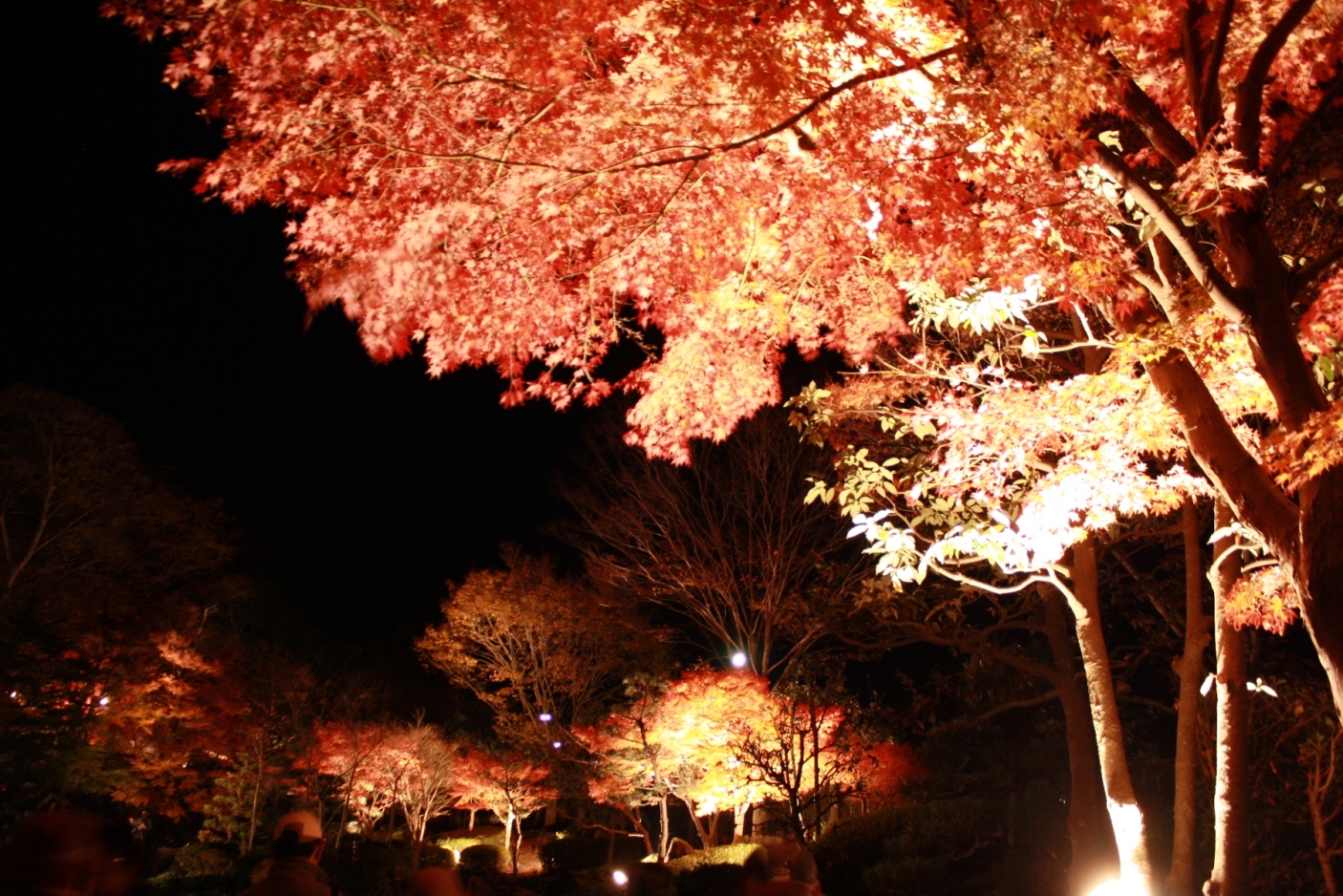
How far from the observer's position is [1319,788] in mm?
8648

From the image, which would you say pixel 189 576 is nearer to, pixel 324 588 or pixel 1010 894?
pixel 324 588

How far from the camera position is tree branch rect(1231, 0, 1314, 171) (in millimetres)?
3787

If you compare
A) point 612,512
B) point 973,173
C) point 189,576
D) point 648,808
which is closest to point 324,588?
point 189,576

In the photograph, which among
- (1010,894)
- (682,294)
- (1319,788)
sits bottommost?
(1010,894)

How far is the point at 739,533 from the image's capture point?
601 inches

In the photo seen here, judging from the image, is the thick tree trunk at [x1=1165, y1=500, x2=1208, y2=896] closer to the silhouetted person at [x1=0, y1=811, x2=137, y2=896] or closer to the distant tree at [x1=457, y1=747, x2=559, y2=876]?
the silhouetted person at [x1=0, y1=811, x2=137, y2=896]

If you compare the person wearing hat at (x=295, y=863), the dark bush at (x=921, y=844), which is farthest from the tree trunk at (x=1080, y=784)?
the person wearing hat at (x=295, y=863)

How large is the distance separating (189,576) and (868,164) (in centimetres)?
1944

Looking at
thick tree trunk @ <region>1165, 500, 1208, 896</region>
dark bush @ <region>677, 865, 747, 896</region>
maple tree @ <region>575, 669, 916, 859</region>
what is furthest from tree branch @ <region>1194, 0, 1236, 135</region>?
dark bush @ <region>677, 865, 747, 896</region>

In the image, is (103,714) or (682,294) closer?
(682,294)

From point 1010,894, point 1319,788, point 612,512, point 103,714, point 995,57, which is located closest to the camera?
point 995,57

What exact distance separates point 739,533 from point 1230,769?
9335 millimetres

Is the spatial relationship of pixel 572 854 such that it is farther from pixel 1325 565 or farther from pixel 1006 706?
pixel 1325 565

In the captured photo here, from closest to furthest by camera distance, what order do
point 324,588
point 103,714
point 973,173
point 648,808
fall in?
point 973,173, point 103,714, point 648,808, point 324,588
